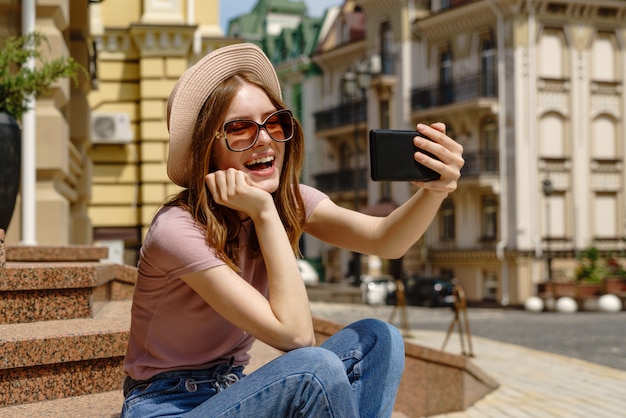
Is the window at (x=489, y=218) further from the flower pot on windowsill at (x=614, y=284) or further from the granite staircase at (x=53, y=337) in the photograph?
the granite staircase at (x=53, y=337)

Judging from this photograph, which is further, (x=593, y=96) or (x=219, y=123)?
(x=593, y=96)

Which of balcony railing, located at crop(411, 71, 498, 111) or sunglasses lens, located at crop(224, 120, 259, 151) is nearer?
sunglasses lens, located at crop(224, 120, 259, 151)

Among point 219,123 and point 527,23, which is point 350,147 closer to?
point 527,23

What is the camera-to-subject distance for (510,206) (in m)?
35.9

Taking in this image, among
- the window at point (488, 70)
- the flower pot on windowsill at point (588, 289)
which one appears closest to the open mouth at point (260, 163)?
the flower pot on windowsill at point (588, 289)

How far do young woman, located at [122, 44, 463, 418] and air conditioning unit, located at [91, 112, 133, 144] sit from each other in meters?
13.3

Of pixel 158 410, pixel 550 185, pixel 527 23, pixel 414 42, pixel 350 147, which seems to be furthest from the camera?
pixel 350 147

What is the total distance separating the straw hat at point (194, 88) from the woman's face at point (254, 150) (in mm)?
69

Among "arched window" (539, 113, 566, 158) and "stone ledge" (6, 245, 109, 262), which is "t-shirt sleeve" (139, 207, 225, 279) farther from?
"arched window" (539, 113, 566, 158)

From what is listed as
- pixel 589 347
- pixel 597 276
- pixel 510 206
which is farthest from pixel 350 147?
pixel 589 347

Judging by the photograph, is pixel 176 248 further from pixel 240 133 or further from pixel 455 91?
pixel 455 91

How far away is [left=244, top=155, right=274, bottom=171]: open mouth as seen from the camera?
9.34 ft

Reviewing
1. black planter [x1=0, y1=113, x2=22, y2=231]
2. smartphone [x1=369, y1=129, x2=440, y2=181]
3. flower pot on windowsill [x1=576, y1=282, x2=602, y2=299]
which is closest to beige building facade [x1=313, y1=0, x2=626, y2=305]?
flower pot on windowsill [x1=576, y1=282, x2=602, y2=299]

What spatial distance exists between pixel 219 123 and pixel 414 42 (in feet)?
126
